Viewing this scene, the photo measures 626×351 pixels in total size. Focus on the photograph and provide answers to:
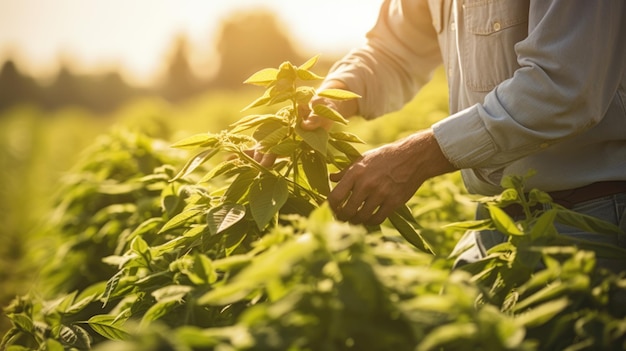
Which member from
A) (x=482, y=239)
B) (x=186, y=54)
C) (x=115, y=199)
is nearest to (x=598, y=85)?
(x=482, y=239)

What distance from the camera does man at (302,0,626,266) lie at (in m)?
2.04

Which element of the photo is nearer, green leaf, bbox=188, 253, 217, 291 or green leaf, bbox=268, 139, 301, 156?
green leaf, bbox=188, 253, 217, 291

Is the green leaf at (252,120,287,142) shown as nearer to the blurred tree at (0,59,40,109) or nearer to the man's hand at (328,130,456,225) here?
the man's hand at (328,130,456,225)

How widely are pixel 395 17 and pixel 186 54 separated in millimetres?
86450

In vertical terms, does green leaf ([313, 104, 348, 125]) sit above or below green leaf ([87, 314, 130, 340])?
above

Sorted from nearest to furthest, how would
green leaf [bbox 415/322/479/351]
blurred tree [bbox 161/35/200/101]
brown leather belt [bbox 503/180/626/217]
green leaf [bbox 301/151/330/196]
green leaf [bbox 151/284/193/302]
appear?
1. green leaf [bbox 415/322/479/351]
2. green leaf [bbox 151/284/193/302]
3. green leaf [bbox 301/151/330/196]
4. brown leather belt [bbox 503/180/626/217]
5. blurred tree [bbox 161/35/200/101]

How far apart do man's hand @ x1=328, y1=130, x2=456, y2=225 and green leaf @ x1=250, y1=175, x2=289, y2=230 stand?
170 millimetres

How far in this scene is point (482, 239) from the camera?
2.53 m

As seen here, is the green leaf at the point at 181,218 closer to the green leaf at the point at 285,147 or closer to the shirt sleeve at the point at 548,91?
the green leaf at the point at 285,147

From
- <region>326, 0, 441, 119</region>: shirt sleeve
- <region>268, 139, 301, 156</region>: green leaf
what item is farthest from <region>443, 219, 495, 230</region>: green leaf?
<region>326, 0, 441, 119</region>: shirt sleeve

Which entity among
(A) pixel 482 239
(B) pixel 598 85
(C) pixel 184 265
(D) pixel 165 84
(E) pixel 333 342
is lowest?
(D) pixel 165 84

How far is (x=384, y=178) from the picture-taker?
81.0 inches

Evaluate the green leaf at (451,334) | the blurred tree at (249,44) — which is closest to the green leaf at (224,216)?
the green leaf at (451,334)

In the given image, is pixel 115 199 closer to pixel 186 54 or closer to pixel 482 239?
pixel 482 239
